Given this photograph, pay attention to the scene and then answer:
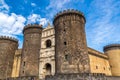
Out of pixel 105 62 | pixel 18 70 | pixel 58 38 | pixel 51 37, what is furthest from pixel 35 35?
pixel 105 62

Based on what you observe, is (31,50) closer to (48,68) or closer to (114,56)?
(48,68)

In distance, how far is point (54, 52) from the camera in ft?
74.5

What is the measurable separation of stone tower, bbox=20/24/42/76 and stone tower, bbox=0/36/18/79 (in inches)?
139

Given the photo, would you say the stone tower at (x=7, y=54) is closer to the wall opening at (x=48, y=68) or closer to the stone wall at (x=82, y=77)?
the wall opening at (x=48, y=68)

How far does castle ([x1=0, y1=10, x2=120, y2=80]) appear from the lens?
20.2 meters

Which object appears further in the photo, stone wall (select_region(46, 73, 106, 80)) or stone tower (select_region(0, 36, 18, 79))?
stone tower (select_region(0, 36, 18, 79))

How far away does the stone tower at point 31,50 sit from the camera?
22886 mm

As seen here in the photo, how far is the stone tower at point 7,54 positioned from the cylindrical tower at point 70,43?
31.7ft

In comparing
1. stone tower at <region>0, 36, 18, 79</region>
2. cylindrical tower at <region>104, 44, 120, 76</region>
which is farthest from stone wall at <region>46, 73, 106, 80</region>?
cylindrical tower at <region>104, 44, 120, 76</region>

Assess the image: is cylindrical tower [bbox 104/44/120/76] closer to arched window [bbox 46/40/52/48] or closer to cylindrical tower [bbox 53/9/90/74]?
cylindrical tower [bbox 53/9/90/74]

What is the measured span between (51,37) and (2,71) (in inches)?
400

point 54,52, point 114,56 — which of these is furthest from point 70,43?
point 114,56

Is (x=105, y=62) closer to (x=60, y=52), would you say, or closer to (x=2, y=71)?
(x=60, y=52)

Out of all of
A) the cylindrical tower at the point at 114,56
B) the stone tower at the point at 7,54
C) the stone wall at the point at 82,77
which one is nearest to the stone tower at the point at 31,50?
the stone tower at the point at 7,54
